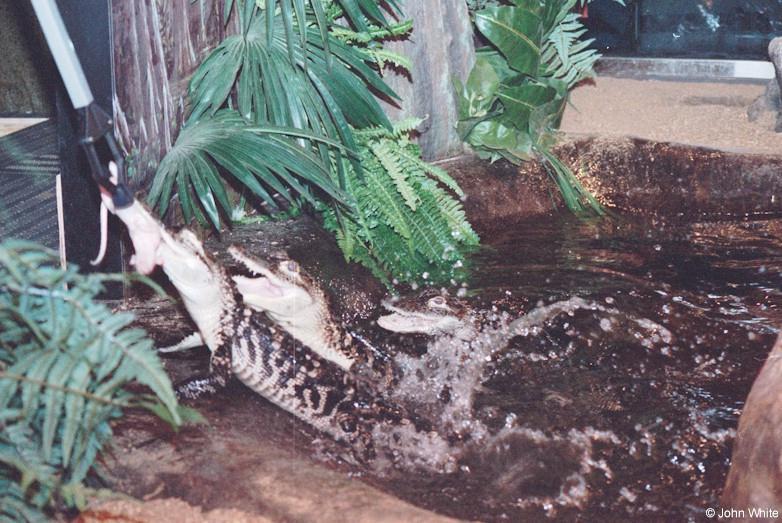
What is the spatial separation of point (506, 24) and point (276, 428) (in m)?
3.46

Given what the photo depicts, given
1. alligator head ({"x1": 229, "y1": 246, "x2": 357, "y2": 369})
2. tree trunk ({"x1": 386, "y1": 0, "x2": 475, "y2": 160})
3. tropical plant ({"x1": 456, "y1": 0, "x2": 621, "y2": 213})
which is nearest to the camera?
alligator head ({"x1": 229, "y1": 246, "x2": 357, "y2": 369})

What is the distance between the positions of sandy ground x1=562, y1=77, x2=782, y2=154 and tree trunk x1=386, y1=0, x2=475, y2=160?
1005mm

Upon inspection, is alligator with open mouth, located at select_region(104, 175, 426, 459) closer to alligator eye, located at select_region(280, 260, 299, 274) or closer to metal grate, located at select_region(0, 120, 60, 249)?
alligator eye, located at select_region(280, 260, 299, 274)

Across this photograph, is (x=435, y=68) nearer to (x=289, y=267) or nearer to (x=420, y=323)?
(x=420, y=323)

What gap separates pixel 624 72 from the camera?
7633 mm

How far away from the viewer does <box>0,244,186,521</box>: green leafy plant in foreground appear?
1608mm

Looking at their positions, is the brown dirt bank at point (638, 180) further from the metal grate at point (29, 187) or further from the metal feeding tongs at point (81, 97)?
the metal feeding tongs at point (81, 97)

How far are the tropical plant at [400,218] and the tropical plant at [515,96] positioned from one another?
3.33 feet

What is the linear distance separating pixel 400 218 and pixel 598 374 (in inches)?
50.1

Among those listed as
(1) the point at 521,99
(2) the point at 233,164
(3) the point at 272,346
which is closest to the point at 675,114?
(1) the point at 521,99

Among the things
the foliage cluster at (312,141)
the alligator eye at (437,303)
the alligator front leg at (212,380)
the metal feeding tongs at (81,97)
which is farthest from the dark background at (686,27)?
the metal feeding tongs at (81,97)

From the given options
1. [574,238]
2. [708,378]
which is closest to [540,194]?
[574,238]

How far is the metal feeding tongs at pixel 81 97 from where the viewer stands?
1.76 meters

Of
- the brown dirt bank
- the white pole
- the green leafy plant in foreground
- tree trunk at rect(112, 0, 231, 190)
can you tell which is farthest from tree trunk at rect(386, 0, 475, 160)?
the green leafy plant in foreground
